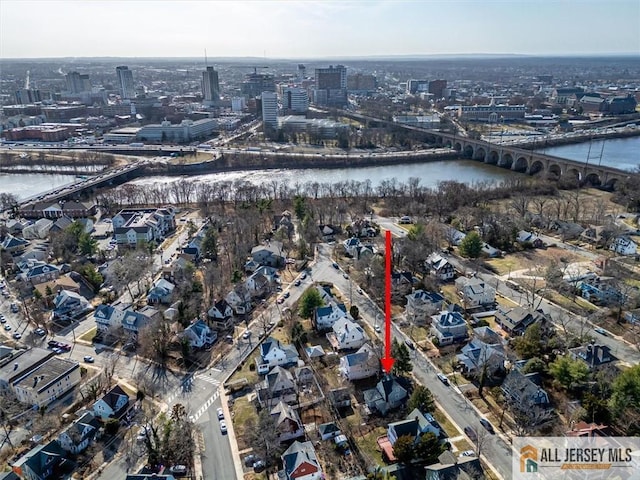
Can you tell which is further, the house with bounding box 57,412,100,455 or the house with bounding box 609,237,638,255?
the house with bounding box 609,237,638,255

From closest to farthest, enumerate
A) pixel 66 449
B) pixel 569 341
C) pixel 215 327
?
pixel 66 449
pixel 569 341
pixel 215 327

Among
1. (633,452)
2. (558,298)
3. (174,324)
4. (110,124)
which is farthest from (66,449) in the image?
(110,124)

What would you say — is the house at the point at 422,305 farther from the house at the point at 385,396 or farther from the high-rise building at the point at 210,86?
the high-rise building at the point at 210,86

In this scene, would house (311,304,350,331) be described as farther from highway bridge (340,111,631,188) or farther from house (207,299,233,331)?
highway bridge (340,111,631,188)

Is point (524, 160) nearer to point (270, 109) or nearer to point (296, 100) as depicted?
point (270, 109)

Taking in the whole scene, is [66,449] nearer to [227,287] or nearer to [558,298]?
[227,287]

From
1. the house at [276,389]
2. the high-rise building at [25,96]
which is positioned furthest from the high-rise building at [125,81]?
the house at [276,389]

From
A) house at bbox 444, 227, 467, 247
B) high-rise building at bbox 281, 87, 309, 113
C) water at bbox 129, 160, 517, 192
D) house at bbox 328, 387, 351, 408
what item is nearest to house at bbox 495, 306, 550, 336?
house at bbox 328, 387, 351, 408
